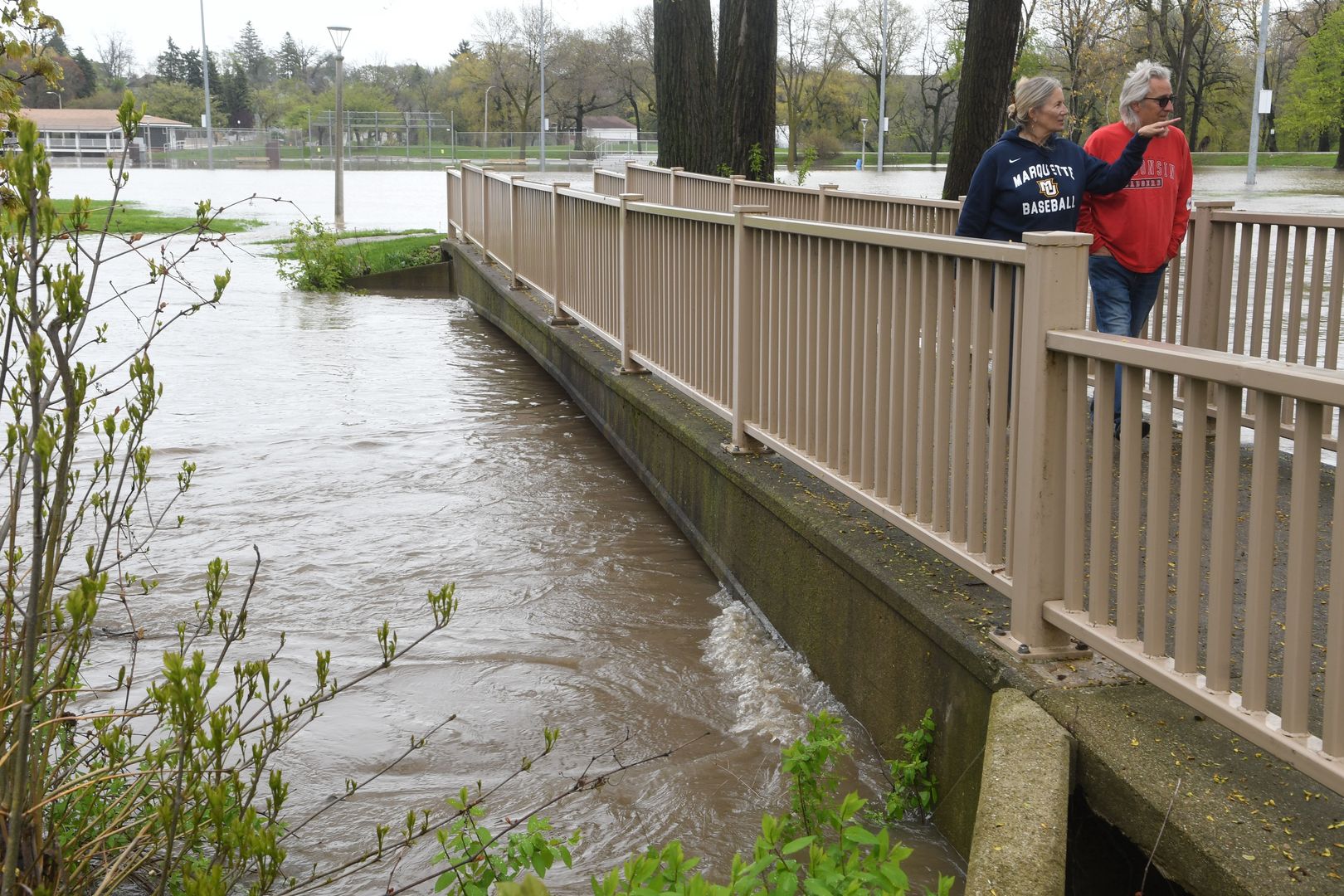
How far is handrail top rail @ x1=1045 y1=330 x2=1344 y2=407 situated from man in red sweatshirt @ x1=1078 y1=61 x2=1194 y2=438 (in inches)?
114

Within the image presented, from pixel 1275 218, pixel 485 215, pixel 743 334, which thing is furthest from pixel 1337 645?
pixel 485 215

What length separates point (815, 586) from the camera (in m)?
5.16

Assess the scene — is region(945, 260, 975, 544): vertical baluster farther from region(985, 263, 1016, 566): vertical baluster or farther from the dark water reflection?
the dark water reflection

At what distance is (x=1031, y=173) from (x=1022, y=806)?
131 inches

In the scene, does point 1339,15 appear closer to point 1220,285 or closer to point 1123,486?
point 1220,285

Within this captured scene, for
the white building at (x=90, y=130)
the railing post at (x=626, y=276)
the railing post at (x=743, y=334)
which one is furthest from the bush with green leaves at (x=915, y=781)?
the white building at (x=90, y=130)

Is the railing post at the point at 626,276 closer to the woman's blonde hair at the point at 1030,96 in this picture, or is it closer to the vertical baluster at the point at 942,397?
the woman's blonde hair at the point at 1030,96

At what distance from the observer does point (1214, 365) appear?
2938mm

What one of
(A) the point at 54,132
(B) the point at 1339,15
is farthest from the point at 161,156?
(B) the point at 1339,15

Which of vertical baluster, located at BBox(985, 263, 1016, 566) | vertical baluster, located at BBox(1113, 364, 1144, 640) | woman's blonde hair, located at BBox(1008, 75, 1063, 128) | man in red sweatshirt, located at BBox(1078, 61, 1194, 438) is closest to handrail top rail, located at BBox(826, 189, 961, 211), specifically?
man in red sweatshirt, located at BBox(1078, 61, 1194, 438)

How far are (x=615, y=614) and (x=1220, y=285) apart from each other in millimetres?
3120

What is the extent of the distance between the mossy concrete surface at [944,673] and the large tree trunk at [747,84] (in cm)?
921

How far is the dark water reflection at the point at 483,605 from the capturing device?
455cm

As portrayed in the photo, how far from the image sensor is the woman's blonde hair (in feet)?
18.6
